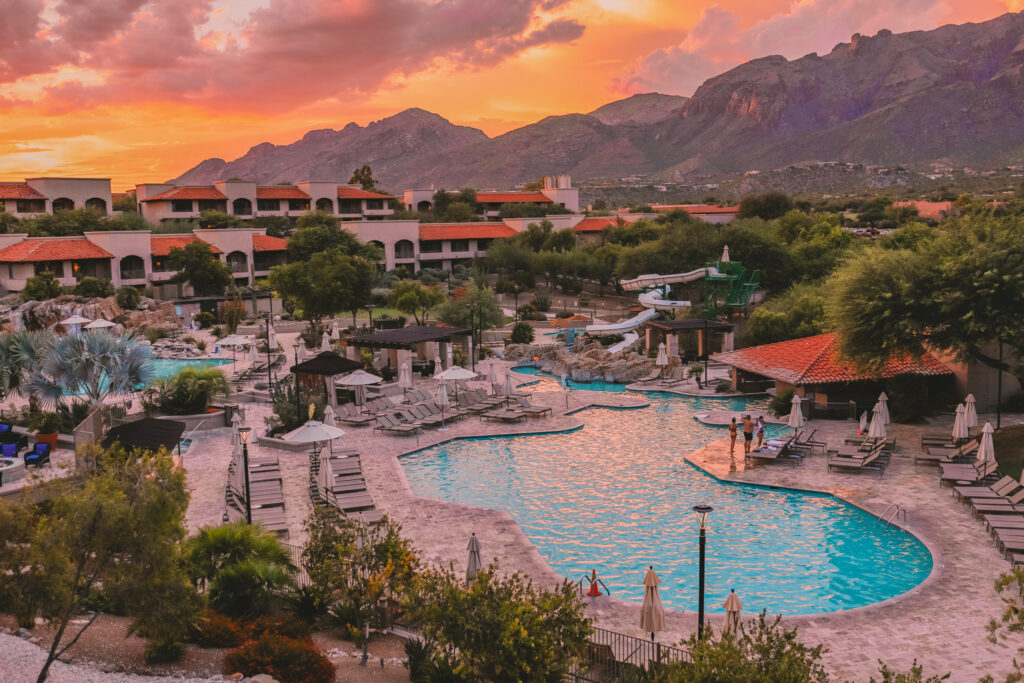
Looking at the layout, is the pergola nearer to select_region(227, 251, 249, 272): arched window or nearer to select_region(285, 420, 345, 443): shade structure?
select_region(285, 420, 345, 443): shade structure

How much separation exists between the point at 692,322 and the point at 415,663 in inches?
1138

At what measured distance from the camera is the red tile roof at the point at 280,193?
8931 centimetres

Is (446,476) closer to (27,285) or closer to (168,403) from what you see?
(168,403)

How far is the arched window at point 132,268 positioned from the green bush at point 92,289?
18.8 feet

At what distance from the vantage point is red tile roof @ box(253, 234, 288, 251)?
7038 cm

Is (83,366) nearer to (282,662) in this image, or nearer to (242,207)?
(282,662)

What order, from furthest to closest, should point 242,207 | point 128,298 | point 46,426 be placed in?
point 242,207 < point 128,298 < point 46,426

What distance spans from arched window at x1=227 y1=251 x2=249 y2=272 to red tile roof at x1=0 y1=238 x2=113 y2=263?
10.2m

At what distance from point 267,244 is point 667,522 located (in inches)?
2319

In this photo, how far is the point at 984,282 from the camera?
2308 centimetres

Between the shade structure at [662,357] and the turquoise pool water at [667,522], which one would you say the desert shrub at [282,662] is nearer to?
the turquoise pool water at [667,522]

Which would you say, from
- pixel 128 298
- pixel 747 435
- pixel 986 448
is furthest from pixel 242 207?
pixel 986 448

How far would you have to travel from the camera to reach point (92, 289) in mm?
55375

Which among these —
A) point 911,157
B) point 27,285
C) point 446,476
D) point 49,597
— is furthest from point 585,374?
point 911,157
